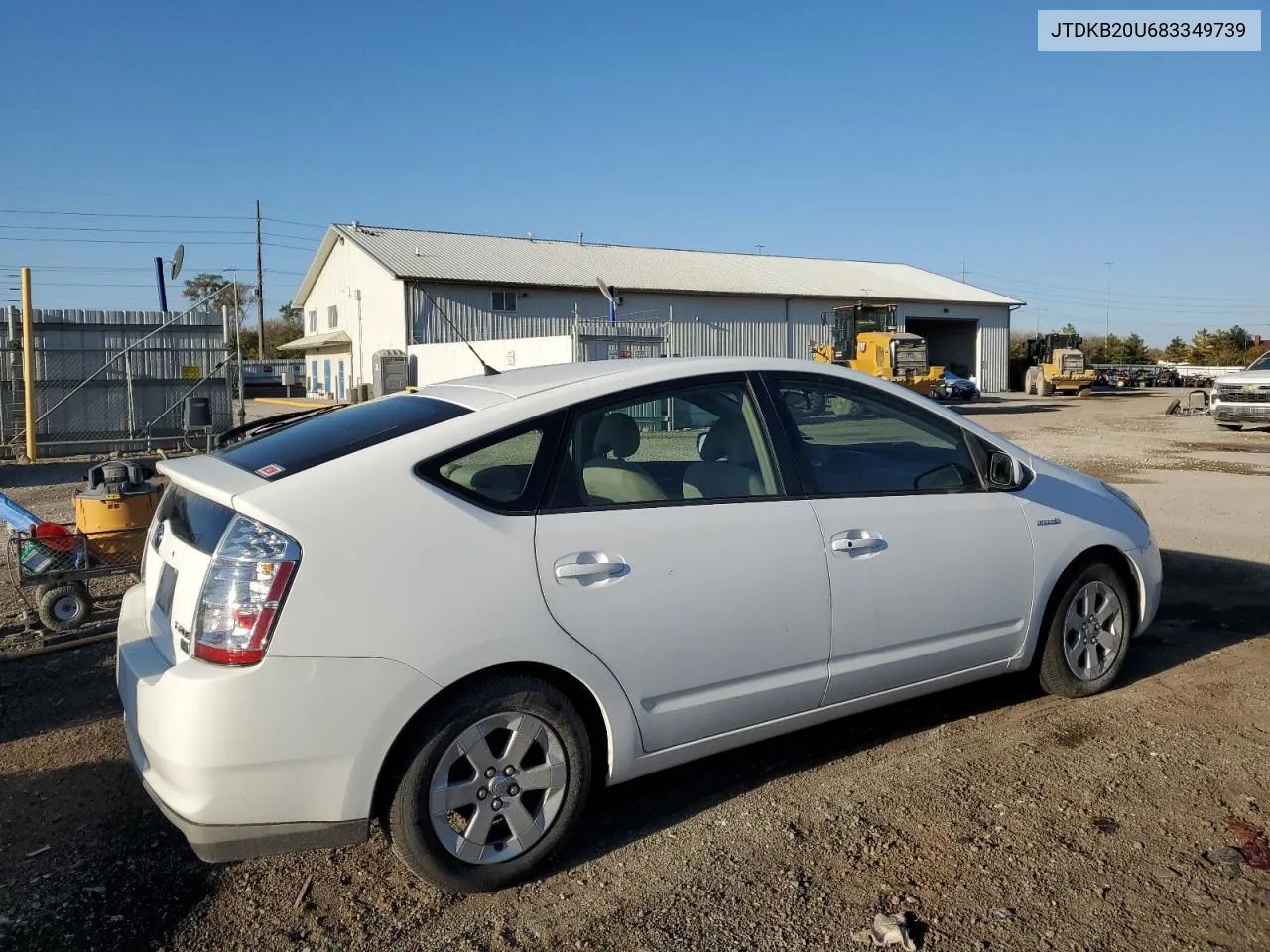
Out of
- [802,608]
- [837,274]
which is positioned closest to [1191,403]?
[837,274]

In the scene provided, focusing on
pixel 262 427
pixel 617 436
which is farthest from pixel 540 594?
pixel 262 427

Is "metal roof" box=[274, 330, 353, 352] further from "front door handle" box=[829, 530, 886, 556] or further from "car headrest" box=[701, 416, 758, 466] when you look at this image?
"front door handle" box=[829, 530, 886, 556]

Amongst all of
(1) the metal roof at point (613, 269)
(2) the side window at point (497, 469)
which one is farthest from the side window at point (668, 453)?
(1) the metal roof at point (613, 269)

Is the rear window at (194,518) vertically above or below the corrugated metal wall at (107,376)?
below

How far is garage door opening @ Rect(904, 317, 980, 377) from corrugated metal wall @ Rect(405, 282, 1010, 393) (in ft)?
11.8

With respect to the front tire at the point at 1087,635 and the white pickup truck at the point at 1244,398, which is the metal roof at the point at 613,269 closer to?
the white pickup truck at the point at 1244,398

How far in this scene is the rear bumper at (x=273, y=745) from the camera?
278cm

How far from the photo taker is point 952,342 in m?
53.1

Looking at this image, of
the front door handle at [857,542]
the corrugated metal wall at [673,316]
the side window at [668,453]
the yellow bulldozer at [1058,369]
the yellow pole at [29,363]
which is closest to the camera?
the side window at [668,453]

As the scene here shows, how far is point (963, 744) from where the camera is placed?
13.8 ft

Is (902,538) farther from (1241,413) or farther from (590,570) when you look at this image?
(1241,413)

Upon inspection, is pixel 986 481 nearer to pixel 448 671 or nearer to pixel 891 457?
pixel 891 457

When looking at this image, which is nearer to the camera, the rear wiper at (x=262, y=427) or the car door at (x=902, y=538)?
the car door at (x=902, y=538)

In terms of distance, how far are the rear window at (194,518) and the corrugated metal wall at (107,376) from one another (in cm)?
1436
